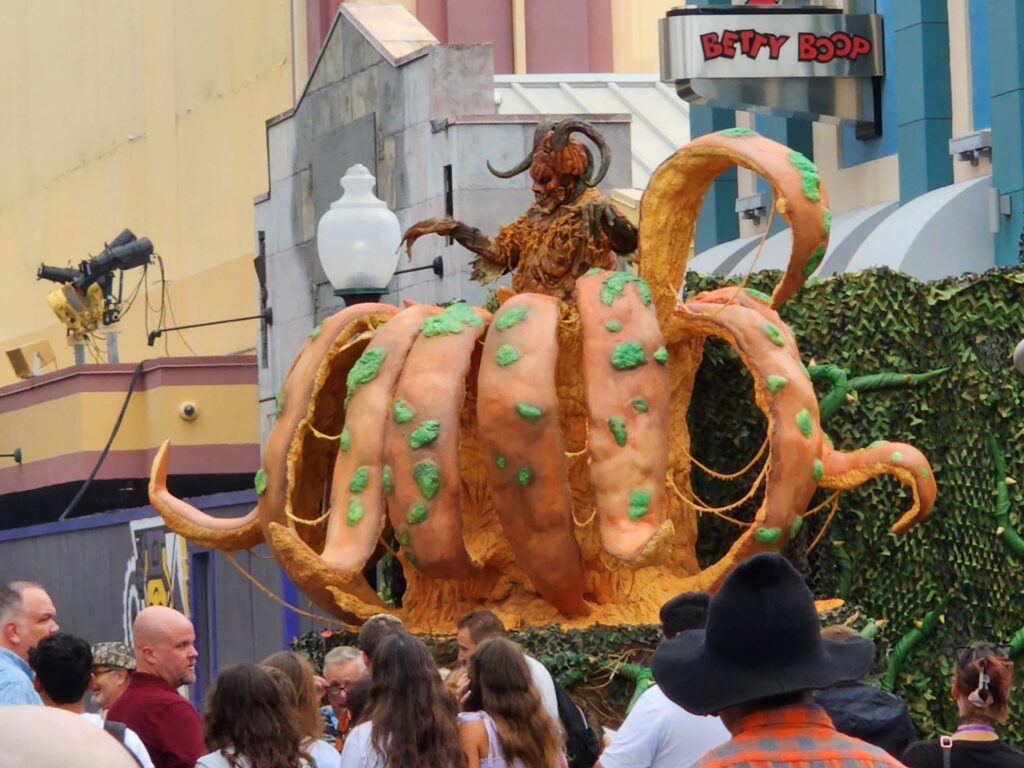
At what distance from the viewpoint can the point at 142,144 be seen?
35.4 m

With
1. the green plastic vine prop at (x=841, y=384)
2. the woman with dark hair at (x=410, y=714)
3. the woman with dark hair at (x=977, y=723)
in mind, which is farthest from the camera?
the green plastic vine prop at (x=841, y=384)

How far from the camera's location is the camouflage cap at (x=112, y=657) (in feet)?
32.9

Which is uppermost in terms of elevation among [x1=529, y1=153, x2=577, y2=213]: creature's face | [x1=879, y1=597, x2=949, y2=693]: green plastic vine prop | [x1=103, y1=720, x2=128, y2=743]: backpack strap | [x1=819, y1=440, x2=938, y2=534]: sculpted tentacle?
[x1=529, y1=153, x2=577, y2=213]: creature's face

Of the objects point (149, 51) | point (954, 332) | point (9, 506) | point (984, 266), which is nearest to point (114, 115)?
point (149, 51)


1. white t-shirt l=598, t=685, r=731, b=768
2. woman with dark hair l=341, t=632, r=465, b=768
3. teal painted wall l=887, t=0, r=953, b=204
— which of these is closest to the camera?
white t-shirt l=598, t=685, r=731, b=768

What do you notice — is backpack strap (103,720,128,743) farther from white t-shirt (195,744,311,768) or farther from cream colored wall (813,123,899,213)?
cream colored wall (813,123,899,213)

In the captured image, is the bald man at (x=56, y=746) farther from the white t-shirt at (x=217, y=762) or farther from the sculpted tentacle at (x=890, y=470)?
the sculpted tentacle at (x=890, y=470)

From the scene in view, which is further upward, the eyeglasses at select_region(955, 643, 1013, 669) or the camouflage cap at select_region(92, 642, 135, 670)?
the eyeglasses at select_region(955, 643, 1013, 669)

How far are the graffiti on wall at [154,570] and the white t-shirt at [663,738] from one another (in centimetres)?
1193

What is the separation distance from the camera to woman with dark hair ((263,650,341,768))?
8.46 m

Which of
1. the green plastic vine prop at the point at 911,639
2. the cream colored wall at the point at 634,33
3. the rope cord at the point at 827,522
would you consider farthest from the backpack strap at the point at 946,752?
the cream colored wall at the point at 634,33

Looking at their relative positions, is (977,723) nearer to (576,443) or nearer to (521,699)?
(521,699)

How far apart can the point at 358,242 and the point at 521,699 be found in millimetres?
5766

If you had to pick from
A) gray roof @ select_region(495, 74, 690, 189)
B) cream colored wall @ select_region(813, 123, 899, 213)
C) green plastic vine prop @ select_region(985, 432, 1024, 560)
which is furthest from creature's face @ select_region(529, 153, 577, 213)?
gray roof @ select_region(495, 74, 690, 189)
